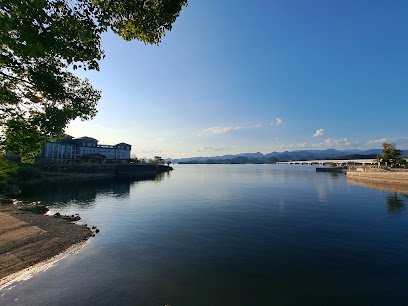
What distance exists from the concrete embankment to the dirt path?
74.7 m

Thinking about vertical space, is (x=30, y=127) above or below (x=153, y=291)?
above

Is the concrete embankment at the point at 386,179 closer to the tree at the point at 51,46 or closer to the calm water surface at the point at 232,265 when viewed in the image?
the calm water surface at the point at 232,265

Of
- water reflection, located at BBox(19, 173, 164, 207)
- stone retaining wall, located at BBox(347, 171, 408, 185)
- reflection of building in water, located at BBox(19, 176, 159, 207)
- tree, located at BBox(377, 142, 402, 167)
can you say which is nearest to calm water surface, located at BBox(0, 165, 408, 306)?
reflection of building in water, located at BBox(19, 176, 159, 207)

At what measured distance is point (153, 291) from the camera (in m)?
11.6

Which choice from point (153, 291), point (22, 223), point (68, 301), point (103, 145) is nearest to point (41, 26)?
point (68, 301)

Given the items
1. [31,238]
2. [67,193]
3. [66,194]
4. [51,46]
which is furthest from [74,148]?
[51,46]

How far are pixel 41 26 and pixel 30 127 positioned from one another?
21.0 feet

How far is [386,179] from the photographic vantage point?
71438 millimetres

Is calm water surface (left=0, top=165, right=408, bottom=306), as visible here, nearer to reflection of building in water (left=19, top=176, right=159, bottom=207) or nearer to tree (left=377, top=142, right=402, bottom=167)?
reflection of building in water (left=19, top=176, right=159, bottom=207)

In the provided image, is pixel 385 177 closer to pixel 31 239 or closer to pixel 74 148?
pixel 31 239

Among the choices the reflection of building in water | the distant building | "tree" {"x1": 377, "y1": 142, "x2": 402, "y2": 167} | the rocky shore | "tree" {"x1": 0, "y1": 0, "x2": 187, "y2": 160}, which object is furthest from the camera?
the distant building

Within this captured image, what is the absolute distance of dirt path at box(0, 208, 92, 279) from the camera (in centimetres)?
1409

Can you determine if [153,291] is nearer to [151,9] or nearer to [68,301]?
[68,301]

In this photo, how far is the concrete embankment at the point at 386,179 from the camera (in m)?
61.3
